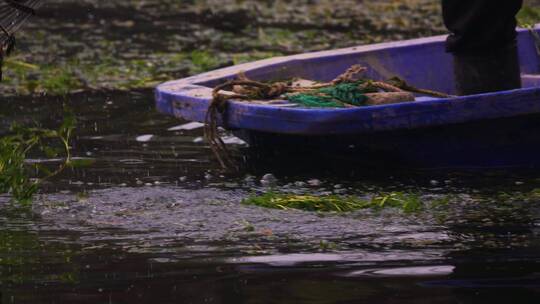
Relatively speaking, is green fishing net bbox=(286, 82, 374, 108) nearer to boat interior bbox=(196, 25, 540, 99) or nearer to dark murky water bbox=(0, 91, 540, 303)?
dark murky water bbox=(0, 91, 540, 303)

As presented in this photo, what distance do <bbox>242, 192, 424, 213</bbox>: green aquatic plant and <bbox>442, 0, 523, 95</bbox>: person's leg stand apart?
1.06 metres

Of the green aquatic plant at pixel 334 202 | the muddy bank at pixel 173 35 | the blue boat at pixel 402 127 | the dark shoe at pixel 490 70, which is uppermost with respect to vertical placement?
the dark shoe at pixel 490 70

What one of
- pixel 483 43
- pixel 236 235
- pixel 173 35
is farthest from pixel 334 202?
pixel 173 35

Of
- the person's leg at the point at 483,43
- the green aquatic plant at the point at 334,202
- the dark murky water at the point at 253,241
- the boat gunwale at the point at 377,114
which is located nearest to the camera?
the dark murky water at the point at 253,241

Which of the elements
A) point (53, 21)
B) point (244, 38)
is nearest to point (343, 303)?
point (244, 38)

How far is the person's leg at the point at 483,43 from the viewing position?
5.85m

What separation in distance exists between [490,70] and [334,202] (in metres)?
1.35

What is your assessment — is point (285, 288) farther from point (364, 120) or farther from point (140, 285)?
Result: point (364, 120)

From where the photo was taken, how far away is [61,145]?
6.81m

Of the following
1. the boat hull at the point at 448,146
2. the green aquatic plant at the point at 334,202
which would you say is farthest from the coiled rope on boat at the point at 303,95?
the green aquatic plant at the point at 334,202

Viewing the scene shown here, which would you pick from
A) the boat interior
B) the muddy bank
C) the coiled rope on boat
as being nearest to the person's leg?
the coiled rope on boat

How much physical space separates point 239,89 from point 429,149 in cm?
105

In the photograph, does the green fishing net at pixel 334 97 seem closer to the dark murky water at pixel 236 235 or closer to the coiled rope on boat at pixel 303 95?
the coiled rope on boat at pixel 303 95

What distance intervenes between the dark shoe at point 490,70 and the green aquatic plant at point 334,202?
1.06 metres
